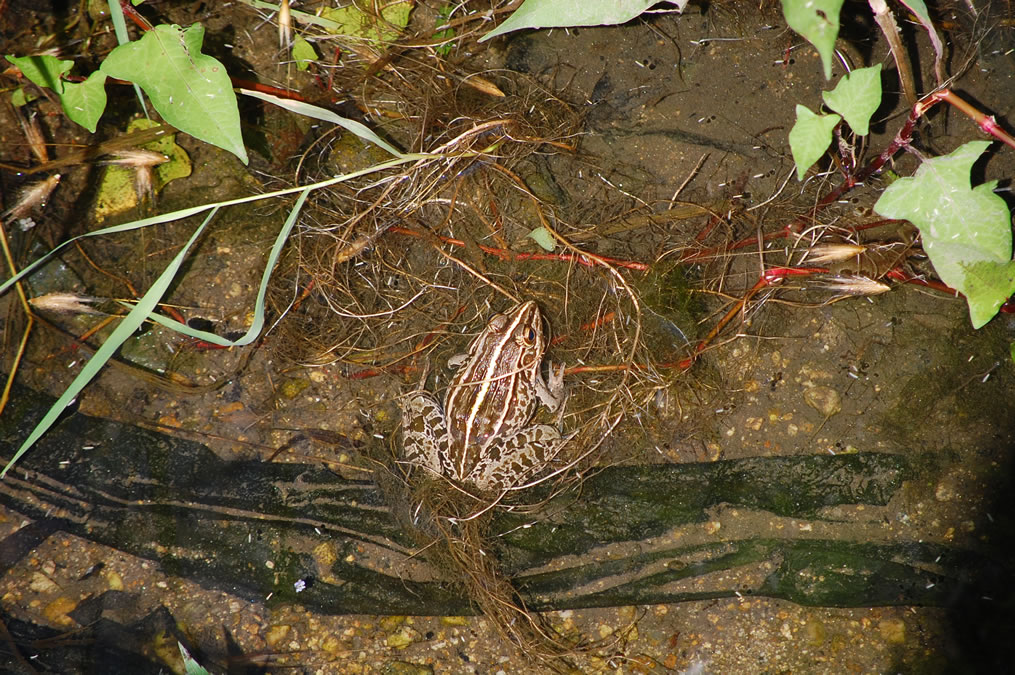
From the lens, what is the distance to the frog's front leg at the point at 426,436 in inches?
156

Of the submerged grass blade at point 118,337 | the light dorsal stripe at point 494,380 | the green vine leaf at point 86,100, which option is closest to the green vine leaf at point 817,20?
the light dorsal stripe at point 494,380

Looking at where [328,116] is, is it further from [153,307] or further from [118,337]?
[118,337]

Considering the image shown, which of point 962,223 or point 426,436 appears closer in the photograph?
point 962,223

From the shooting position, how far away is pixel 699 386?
13.1 feet

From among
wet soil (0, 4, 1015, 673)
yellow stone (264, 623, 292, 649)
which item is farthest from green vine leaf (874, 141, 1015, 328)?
yellow stone (264, 623, 292, 649)

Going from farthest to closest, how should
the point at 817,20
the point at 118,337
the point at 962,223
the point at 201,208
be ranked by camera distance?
the point at 201,208 < the point at 118,337 < the point at 962,223 < the point at 817,20

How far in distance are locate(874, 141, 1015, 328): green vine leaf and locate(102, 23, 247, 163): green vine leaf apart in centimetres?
340

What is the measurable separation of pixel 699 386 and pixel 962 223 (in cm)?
164

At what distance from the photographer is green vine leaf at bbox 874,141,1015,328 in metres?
3.05

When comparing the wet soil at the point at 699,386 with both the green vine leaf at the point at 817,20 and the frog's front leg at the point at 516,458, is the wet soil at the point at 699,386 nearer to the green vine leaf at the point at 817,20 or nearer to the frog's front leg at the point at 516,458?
the frog's front leg at the point at 516,458

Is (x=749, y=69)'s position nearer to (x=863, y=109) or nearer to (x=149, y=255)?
(x=863, y=109)

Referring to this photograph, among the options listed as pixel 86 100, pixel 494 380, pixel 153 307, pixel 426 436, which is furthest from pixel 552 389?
pixel 86 100

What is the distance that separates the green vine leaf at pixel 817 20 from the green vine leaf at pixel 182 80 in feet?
8.78

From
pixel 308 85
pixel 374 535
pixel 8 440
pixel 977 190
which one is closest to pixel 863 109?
pixel 977 190
